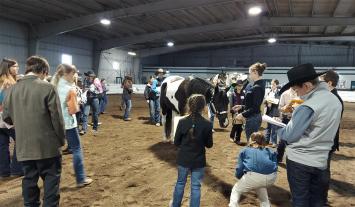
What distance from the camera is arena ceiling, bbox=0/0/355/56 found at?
16.1m

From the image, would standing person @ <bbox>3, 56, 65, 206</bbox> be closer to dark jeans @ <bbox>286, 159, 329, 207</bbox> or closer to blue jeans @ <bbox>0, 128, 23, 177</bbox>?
blue jeans @ <bbox>0, 128, 23, 177</bbox>

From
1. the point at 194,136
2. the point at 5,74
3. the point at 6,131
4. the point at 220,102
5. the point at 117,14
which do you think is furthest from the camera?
the point at 117,14

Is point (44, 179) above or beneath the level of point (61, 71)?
beneath

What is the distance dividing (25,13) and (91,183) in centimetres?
1609

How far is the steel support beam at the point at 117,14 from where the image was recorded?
50.8ft

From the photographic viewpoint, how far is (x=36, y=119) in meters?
3.27

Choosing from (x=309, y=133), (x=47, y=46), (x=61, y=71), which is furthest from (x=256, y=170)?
A: (x=47, y=46)

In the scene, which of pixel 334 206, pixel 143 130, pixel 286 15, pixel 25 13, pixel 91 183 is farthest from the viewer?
pixel 286 15

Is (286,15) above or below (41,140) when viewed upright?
above

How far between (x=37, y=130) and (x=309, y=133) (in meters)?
2.70

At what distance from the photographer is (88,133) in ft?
29.4

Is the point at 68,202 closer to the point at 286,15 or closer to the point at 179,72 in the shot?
the point at 286,15

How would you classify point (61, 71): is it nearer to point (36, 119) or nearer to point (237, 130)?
point (36, 119)

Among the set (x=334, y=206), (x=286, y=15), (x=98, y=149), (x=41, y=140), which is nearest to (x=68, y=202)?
(x=41, y=140)
